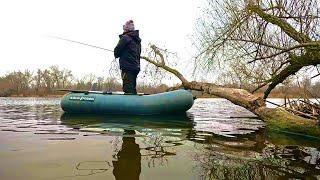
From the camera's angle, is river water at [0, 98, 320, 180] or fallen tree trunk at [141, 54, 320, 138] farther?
fallen tree trunk at [141, 54, 320, 138]

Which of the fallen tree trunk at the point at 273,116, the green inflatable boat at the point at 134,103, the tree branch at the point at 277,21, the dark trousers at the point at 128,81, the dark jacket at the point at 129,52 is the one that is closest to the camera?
the fallen tree trunk at the point at 273,116

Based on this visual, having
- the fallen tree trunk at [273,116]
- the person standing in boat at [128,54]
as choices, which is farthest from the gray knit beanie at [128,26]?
the fallen tree trunk at [273,116]

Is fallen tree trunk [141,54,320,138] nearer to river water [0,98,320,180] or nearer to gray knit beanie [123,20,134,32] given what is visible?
river water [0,98,320,180]

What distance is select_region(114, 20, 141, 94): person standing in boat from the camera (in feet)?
30.6

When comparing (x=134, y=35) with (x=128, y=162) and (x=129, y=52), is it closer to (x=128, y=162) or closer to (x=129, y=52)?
(x=129, y=52)

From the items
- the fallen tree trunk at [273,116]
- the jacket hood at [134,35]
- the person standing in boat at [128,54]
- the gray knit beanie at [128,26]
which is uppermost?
the gray knit beanie at [128,26]

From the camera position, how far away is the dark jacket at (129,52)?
9312mm

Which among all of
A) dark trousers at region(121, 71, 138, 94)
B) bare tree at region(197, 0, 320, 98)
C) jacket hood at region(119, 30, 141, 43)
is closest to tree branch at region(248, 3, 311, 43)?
bare tree at region(197, 0, 320, 98)

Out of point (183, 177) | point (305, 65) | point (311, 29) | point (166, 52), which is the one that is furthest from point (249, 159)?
point (166, 52)

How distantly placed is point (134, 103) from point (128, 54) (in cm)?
156

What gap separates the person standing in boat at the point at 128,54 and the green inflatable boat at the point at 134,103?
2.40 ft

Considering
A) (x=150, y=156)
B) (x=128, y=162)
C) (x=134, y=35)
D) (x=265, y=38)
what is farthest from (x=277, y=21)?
(x=128, y=162)

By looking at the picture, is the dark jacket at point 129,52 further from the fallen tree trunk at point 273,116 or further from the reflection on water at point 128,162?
the reflection on water at point 128,162

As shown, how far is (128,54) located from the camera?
9469 millimetres
